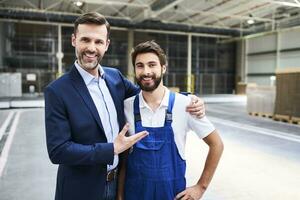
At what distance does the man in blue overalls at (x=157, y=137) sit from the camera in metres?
1.96

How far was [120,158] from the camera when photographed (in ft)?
6.99

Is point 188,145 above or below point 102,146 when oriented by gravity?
below

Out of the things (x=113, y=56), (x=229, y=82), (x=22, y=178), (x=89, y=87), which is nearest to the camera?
(x=89, y=87)

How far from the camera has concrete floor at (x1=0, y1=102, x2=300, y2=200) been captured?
4.47 meters

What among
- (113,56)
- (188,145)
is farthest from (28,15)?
(188,145)

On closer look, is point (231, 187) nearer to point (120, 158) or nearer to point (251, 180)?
point (251, 180)

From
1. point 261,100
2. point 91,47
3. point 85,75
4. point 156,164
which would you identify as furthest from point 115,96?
point 261,100

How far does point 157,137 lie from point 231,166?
424 cm

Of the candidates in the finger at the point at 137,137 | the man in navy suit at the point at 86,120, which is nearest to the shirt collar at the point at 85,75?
the man in navy suit at the point at 86,120

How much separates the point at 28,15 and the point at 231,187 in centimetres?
1553

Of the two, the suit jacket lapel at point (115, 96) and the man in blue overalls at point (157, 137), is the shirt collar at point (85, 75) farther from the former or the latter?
the man in blue overalls at point (157, 137)

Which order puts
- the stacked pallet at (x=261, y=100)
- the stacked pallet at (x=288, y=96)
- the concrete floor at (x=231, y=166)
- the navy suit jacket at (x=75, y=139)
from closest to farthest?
1. the navy suit jacket at (x=75, y=139)
2. the concrete floor at (x=231, y=166)
3. the stacked pallet at (x=288, y=96)
4. the stacked pallet at (x=261, y=100)

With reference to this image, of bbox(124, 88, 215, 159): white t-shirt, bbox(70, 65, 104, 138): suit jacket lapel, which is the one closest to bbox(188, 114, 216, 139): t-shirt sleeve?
bbox(124, 88, 215, 159): white t-shirt

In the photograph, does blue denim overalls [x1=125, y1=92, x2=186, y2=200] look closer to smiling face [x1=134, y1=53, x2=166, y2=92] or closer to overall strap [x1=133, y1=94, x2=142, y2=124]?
overall strap [x1=133, y1=94, x2=142, y2=124]
